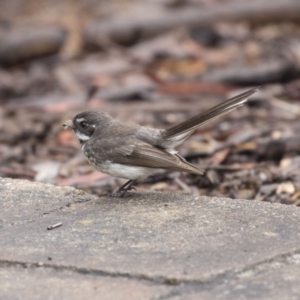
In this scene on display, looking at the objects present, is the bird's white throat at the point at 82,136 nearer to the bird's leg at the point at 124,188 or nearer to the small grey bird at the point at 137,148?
the small grey bird at the point at 137,148

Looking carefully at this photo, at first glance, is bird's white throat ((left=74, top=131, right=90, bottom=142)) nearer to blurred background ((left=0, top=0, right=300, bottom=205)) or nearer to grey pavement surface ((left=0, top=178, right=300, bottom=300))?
blurred background ((left=0, top=0, right=300, bottom=205))

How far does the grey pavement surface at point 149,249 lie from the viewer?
3871 mm

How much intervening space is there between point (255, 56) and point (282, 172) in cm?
490

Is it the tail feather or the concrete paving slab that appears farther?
the tail feather

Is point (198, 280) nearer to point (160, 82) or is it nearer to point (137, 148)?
point (137, 148)

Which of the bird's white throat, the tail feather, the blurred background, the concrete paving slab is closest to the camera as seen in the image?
the concrete paving slab

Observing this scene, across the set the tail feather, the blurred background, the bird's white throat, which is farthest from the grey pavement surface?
the blurred background

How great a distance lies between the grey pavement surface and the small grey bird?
35 centimetres

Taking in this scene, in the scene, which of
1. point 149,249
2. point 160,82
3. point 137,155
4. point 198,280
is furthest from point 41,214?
point 160,82

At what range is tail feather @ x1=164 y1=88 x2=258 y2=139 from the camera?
561 centimetres

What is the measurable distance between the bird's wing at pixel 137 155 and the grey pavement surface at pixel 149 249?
266mm

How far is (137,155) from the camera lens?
Answer: 605 cm

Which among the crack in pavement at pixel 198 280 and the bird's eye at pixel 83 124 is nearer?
the crack in pavement at pixel 198 280

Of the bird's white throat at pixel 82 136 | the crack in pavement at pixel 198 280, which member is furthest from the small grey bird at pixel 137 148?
the crack in pavement at pixel 198 280
